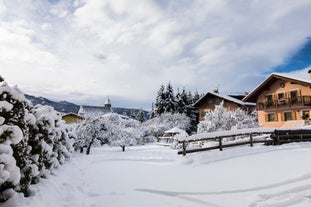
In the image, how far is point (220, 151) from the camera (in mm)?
13930

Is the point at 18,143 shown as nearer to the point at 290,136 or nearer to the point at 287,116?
the point at 290,136

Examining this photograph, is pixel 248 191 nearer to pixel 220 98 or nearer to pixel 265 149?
pixel 265 149

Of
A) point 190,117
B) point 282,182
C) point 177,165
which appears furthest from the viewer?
point 190,117

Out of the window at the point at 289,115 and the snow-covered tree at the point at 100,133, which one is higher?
the window at the point at 289,115

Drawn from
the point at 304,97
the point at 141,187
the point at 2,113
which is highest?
the point at 304,97

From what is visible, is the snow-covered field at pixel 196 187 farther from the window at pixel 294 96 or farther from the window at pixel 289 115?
the window at pixel 289 115

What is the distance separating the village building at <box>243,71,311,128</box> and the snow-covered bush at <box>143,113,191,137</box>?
19203 millimetres

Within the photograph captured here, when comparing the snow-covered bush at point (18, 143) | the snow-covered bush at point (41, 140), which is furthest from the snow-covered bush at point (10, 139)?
the snow-covered bush at point (41, 140)

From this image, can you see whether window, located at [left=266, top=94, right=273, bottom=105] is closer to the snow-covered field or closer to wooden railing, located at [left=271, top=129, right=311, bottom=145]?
wooden railing, located at [left=271, top=129, right=311, bottom=145]

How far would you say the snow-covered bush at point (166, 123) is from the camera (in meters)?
52.8

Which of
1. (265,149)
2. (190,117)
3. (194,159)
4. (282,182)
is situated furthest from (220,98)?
(282,182)

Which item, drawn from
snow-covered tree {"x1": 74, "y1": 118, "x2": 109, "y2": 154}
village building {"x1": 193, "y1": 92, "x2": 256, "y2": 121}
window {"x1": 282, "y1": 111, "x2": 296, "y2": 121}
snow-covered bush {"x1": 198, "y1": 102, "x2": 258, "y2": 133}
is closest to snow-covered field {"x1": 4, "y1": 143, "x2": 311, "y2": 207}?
snow-covered bush {"x1": 198, "y1": 102, "x2": 258, "y2": 133}

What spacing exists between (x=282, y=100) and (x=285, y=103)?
64 centimetres

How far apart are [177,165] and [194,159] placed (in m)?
0.89
